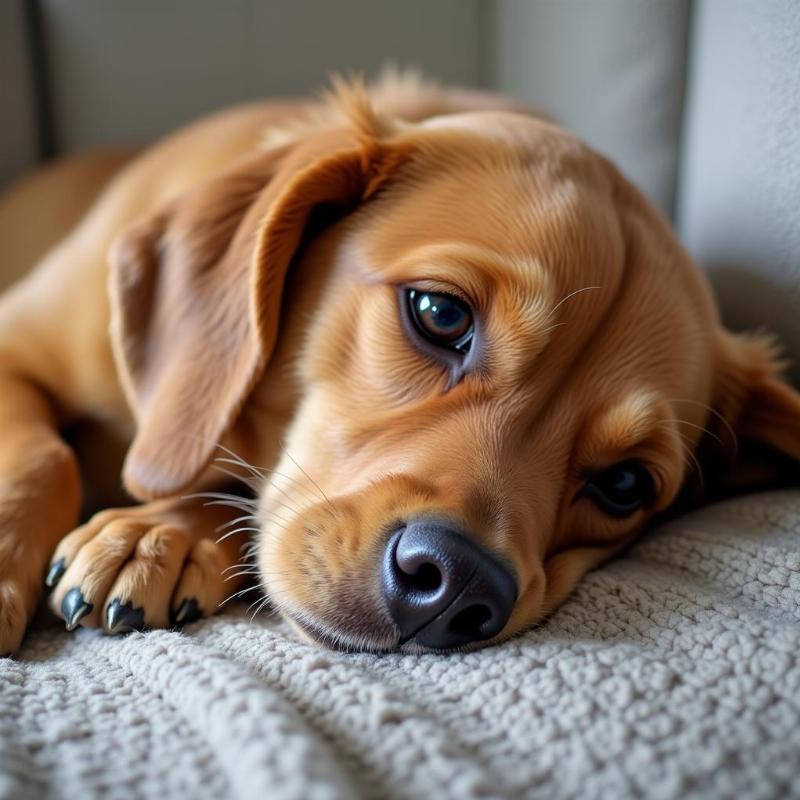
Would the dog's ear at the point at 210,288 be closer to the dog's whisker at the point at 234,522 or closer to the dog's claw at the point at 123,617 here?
the dog's whisker at the point at 234,522

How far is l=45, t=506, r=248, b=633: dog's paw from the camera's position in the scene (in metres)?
1.21

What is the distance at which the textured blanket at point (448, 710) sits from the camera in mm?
746

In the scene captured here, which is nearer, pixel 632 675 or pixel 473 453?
pixel 632 675

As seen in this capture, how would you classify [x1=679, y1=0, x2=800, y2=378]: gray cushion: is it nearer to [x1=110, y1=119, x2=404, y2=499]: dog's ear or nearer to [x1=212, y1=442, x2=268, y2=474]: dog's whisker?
[x1=110, y1=119, x2=404, y2=499]: dog's ear

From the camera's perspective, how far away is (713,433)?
1744mm

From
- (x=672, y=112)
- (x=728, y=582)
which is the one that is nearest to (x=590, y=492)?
(x=728, y=582)

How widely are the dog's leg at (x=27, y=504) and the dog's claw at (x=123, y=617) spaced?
0.13 m

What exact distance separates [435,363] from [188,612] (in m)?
0.56

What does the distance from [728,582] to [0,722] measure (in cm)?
97

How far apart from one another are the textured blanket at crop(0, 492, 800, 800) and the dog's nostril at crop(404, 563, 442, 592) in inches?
3.5

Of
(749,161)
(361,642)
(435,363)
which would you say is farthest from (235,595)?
(749,161)

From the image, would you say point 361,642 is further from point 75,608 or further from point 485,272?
point 485,272

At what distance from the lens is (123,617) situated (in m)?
1.20

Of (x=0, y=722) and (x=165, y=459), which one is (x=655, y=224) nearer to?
(x=165, y=459)
